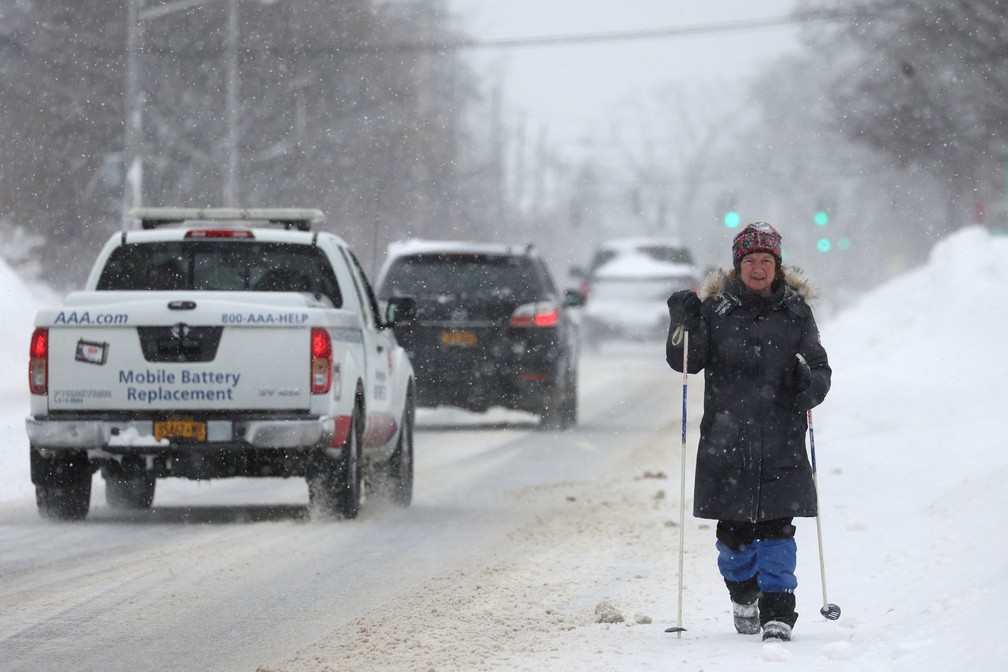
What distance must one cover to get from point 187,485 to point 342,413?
12.5 feet

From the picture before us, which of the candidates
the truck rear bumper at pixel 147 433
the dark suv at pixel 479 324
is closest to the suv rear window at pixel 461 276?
the dark suv at pixel 479 324

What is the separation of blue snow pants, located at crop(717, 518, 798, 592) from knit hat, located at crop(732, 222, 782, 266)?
3.23ft

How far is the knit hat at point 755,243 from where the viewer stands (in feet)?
23.3

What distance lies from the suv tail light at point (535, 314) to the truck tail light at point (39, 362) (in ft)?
26.4

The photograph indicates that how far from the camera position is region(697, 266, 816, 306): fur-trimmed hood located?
23.7 feet

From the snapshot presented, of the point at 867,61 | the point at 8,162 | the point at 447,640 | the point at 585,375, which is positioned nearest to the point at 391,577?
the point at 447,640

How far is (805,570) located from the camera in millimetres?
9633

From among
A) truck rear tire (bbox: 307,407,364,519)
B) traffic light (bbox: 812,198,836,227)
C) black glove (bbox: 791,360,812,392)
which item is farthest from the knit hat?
traffic light (bbox: 812,198,836,227)

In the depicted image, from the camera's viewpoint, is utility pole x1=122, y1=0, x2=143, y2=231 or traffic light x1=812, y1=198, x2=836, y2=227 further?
traffic light x1=812, y1=198, x2=836, y2=227

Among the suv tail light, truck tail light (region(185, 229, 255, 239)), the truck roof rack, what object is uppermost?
the truck roof rack

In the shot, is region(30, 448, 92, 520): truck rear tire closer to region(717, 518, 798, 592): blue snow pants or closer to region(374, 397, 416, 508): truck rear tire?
region(374, 397, 416, 508): truck rear tire

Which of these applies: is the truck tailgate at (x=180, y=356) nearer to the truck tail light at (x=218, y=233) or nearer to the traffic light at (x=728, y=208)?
the truck tail light at (x=218, y=233)

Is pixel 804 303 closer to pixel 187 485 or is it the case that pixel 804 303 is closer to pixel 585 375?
pixel 187 485

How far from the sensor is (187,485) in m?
14.7
